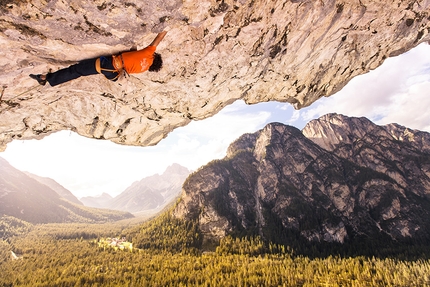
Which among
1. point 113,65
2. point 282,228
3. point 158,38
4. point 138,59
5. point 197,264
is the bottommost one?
point 197,264

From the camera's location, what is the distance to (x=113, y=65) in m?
7.24

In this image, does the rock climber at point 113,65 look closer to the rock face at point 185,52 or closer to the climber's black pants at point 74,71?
the climber's black pants at point 74,71

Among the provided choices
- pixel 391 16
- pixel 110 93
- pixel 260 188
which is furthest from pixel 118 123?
pixel 260 188

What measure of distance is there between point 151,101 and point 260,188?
5938 inches

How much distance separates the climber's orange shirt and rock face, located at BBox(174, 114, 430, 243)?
124m

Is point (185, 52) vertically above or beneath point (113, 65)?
above

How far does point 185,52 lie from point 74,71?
14.9 feet

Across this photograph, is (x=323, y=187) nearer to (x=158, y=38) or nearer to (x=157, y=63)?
(x=157, y=63)

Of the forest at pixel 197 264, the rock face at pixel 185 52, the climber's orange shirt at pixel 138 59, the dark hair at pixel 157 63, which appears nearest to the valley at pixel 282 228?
the forest at pixel 197 264

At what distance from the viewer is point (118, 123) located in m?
13.3

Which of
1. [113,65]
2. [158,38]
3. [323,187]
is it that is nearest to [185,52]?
[158,38]

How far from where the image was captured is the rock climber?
7.19 meters

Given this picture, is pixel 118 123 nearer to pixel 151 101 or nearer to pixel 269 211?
pixel 151 101

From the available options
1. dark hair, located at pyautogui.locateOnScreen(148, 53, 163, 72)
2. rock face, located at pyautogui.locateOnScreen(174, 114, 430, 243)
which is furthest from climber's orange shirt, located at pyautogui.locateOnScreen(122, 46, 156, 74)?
rock face, located at pyautogui.locateOnScreen(174, 114, 430, 243)
